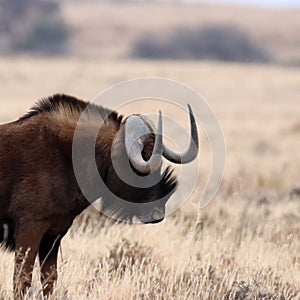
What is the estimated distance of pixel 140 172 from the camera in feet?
20.2

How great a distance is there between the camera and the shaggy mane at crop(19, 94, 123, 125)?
6325 millimetres

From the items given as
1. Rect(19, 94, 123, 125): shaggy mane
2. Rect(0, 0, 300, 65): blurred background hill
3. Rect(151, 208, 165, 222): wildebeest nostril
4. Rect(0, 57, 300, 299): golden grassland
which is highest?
Rect(0, 0, 300, 65): blurred background hill

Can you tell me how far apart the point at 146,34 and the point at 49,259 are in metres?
80.7

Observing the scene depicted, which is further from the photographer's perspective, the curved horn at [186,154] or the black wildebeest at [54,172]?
the curved horn at [186,154]

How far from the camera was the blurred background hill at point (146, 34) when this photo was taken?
74.5 m

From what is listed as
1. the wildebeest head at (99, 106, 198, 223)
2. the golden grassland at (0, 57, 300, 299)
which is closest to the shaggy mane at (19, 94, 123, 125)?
the wildebeest head at (99, 106, 198, 223)

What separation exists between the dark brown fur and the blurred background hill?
61.3m

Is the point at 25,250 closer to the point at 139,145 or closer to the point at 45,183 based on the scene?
the point at 45,183

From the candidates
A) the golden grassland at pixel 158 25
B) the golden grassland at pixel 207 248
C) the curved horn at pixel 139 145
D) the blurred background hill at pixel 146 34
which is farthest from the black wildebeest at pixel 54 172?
the golden grassland at pixel 158 25

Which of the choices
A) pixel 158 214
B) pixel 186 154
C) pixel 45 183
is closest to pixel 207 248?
pixel 158 214

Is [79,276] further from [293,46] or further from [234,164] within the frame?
[293,46]

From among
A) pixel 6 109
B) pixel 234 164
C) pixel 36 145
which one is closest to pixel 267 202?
pixel 234 164

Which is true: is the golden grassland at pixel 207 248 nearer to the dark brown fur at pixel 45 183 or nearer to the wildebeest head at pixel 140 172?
the dark brown fur at pixel 45 183

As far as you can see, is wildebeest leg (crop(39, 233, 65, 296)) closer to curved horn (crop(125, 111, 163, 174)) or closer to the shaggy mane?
curved horn (crop(125, 111, 163, 174))
